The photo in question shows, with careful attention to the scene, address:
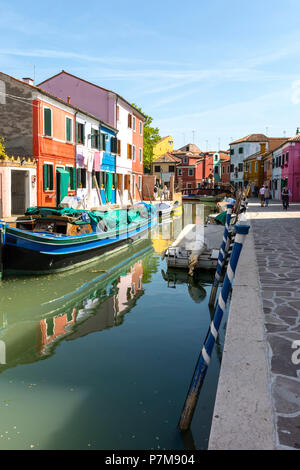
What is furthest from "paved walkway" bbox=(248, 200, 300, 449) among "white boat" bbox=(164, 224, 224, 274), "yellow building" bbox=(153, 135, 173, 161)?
"yellow building" bbox=(153, 135, 173, 161)

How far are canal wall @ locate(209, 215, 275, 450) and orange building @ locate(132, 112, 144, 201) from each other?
32198 millimetres

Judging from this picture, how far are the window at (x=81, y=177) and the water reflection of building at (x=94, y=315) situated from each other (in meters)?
13.9

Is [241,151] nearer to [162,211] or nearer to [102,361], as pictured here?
[162,211]

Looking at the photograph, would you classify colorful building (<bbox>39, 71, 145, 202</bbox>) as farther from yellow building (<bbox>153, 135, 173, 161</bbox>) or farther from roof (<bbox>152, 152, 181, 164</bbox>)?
yellow building (<bbox>153, 135, 173, 161</bbox>)

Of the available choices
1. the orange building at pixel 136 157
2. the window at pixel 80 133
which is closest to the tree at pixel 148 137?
the orange building at pixel 136 157

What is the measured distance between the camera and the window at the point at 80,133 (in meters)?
23.9

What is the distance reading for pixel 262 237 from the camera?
43.4 ft

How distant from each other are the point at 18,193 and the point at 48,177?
167 cm

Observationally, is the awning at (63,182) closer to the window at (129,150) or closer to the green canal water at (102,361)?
the green canal water at (102,361)

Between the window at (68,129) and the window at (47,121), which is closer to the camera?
the window at (47,121)

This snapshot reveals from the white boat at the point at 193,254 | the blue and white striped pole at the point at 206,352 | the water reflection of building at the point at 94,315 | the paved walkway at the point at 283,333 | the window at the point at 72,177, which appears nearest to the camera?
the paved walkway at the point at 283,333

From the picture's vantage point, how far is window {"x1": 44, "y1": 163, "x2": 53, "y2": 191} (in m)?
20.0

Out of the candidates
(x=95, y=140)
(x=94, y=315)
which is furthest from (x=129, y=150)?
(x=94, y=315)

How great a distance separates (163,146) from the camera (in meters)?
76.4
